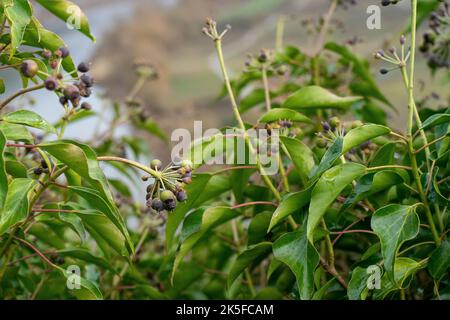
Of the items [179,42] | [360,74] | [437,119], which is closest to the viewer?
[437,119]

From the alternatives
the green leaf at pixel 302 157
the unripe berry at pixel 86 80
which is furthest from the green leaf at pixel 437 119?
the unripe berry at pixel 86 80

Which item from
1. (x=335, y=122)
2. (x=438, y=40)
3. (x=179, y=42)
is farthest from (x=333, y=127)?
(x=179, y=42)

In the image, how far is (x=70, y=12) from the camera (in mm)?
926

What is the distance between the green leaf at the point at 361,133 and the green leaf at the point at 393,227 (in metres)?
0.09

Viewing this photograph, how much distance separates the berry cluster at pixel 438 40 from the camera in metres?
1.17

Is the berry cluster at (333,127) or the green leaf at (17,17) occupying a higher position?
the green leaf at (17,17)

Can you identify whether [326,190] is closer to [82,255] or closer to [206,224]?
[206,224]

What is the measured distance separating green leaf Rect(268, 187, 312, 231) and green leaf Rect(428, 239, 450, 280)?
17cm

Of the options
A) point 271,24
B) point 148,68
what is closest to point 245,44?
point 271,24

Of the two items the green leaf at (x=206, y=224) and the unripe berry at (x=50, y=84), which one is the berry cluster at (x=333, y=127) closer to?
the green leaf at (x=206, y=224)

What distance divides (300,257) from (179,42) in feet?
11.6

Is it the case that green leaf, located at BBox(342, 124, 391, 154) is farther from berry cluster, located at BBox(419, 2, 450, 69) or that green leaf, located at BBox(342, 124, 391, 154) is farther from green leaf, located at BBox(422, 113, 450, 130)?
→ berry cluster, located at BBox(419, 2, 450, 69)

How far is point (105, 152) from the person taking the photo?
162cm
